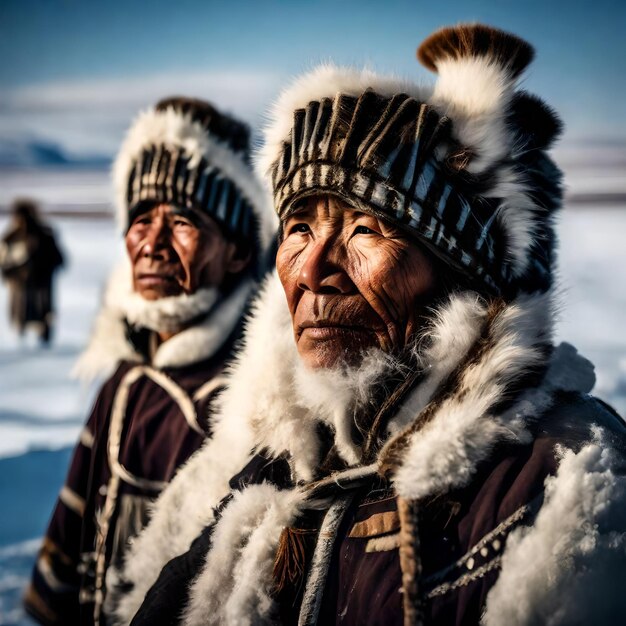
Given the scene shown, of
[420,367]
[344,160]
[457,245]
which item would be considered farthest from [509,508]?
[344,160]

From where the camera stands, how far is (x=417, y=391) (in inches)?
58.5

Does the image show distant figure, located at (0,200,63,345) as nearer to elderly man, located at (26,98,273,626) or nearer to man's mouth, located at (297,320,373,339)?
elderly man, located at (26,98,273,626)

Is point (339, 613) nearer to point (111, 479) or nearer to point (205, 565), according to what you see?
point (205, 565)

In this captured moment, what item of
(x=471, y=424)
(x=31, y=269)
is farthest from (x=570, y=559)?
(x=31, y=269)

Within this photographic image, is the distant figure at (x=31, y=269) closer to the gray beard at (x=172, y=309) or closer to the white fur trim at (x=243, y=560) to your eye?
the gray beard at (x=172, y=309)

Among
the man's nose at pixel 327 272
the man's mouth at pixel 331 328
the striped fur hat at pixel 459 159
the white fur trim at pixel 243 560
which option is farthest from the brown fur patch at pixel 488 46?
the white fur trim at pixel 243 560

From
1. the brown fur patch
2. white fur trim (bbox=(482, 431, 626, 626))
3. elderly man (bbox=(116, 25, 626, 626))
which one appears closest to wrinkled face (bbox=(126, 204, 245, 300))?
elderly man (bbox=(116, 25, 626, 626))

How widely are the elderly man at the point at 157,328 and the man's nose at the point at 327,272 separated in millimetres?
1333

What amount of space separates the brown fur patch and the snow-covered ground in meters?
0.38

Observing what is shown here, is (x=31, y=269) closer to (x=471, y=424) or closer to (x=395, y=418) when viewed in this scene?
(x=395, y=418)

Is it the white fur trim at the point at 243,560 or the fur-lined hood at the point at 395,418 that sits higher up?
the fur-lined hood at the point at 395,418

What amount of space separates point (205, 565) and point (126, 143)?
2029mm

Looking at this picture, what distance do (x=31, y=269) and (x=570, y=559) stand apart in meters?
4.62

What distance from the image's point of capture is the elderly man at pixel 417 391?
1284mm
